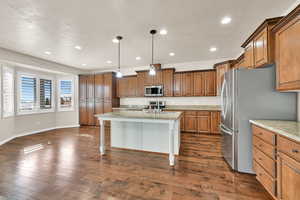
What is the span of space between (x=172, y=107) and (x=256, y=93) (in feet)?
11.0

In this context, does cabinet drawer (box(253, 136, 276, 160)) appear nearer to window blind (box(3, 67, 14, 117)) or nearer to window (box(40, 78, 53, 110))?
window blind (box(3, 67, 14, 117))

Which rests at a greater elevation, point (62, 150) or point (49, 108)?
point (49, 108)

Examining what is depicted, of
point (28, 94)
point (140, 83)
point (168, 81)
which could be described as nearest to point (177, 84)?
point (168, 81)

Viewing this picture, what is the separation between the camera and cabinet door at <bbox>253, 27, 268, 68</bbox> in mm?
2055

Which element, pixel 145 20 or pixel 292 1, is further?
pixel 145 20

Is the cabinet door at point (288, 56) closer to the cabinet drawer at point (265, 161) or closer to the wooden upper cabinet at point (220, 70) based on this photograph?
the cabinet drawer at point (265, 161)

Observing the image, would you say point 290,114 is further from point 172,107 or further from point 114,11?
point 172,107

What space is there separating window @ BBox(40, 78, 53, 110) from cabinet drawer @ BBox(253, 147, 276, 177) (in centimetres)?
680

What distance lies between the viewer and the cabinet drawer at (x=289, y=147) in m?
1.20

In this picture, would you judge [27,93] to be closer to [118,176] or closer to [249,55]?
[118,176]

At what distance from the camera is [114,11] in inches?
86.2

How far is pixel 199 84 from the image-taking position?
4.90 meters

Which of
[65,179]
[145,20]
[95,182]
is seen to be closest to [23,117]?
[65,179]

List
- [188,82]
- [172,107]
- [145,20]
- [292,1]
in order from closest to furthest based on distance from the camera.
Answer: [292,1]
[145,20]
[188,82]
[172,107]
